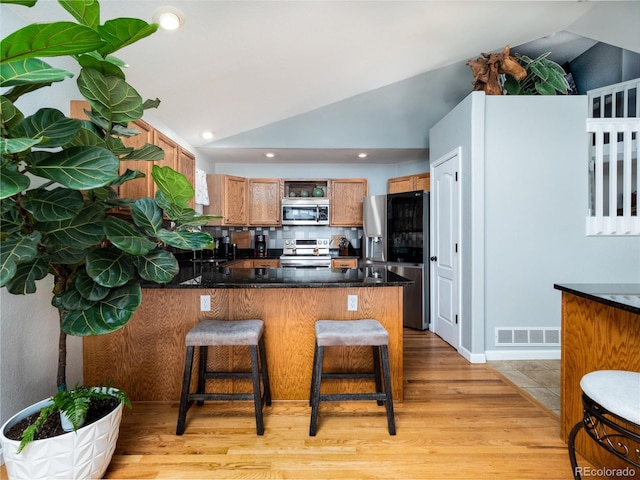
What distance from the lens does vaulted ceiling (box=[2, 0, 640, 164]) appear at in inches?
83.0

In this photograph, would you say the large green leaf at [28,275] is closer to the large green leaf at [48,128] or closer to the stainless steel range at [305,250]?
the large green leaf at [48,128]

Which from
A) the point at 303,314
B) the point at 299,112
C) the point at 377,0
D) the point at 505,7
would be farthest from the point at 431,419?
the point at 299,112

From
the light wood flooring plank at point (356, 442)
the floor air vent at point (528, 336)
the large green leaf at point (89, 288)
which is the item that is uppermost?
the large green leaf at point (89, 288)

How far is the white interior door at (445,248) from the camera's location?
312cm

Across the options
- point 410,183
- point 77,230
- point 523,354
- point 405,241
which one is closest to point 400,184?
point 410,183

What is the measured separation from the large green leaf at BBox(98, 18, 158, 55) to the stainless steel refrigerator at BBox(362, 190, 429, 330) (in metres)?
3.04

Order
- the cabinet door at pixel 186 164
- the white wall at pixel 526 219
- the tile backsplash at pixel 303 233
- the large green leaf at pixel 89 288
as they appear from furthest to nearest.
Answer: the tile backsplash at pixel 303 233 → the cabinet door at pixel 186 164 → the white wall at pixel 526 219 → the large green leaf at pixel 89 288

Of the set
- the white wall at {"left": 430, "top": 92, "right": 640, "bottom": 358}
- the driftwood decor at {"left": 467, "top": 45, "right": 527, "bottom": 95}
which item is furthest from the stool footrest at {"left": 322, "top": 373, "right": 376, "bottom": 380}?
the driftwood decor at {"left": 467, "top": 45, "right": 527, "bottom": 95}

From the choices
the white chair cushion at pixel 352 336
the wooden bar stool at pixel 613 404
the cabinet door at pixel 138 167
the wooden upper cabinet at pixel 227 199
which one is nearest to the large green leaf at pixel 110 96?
the cabinet door at pixel 138 167

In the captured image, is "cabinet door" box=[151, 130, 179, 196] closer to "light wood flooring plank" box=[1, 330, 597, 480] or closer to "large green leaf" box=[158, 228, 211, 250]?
"large green leaf" box=[158, 228, 211, 250]

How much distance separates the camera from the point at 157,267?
1.34 metres

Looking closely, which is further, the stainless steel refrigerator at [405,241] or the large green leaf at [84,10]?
the stainless steel refrigerator at [405,241]

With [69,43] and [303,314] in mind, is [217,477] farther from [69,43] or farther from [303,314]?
[69,43]

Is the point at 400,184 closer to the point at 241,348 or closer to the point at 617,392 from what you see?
the point at 241,348
